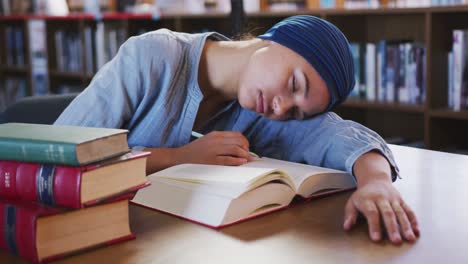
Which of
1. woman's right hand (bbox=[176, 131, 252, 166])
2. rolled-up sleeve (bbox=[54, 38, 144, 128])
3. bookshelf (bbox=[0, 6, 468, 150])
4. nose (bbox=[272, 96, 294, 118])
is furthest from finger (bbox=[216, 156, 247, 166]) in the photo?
bookshelf (bbox=[0, 6, 468, 150])

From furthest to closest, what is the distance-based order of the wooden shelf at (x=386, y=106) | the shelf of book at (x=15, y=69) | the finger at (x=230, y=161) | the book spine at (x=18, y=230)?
1. the shelf of book at (x=15, y=69)
2. the wooden shelf at (x=386, y=106)
3. the finger at (x=230, y=161)
4. the book spine at (x=18, y=230)

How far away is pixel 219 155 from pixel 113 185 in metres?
0.36

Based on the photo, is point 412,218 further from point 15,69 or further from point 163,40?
point 15,69

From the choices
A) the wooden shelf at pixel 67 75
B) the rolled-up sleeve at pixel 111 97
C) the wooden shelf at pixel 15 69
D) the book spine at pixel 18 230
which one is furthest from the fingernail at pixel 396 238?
the wooden shelf at pixel 15 69

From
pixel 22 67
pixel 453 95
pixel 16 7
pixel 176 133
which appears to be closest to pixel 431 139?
pixel 453 95

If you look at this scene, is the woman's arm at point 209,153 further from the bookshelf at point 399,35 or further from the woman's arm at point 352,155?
the bookshelf at point 399,35

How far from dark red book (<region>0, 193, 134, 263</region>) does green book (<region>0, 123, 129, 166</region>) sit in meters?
0.06

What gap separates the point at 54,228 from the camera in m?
0.77

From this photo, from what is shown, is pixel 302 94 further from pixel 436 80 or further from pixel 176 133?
pixel 436 80

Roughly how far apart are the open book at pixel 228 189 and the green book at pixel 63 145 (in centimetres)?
16

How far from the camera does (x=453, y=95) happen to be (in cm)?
268

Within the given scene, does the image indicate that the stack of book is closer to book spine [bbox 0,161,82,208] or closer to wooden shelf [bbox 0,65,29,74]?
book spine [bbox 0,161,82,208]

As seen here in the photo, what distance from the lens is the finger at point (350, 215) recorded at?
0.89 m

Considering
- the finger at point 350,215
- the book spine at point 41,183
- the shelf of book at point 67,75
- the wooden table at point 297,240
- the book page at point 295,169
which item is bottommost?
the shelf of book at point 67,75
